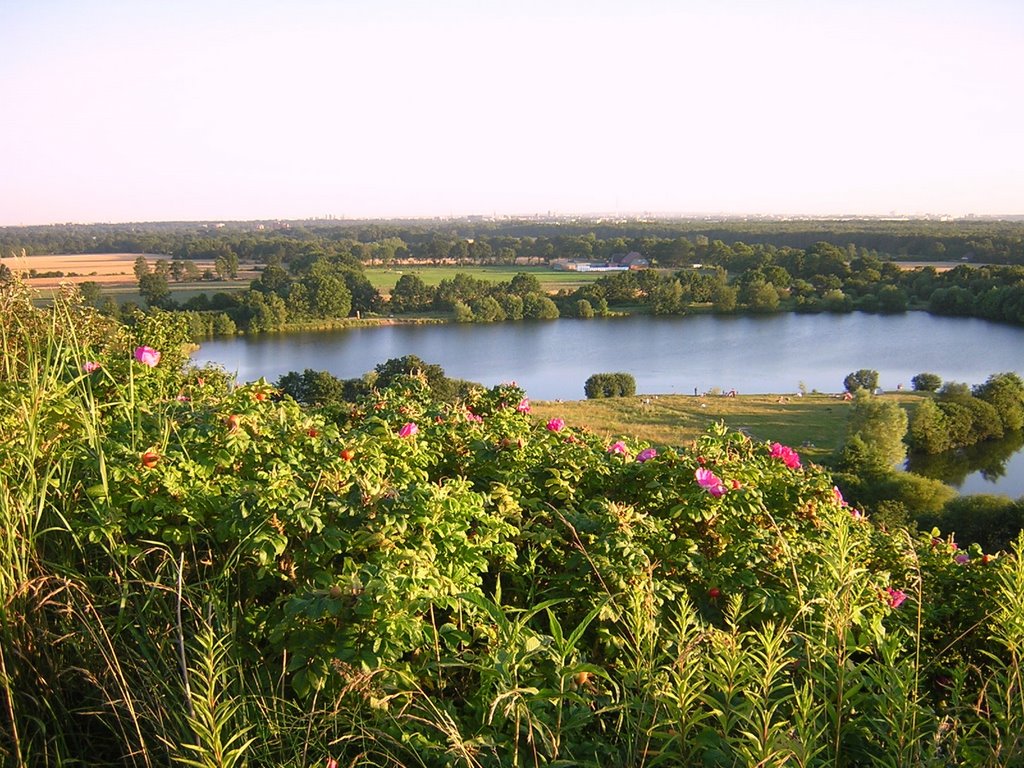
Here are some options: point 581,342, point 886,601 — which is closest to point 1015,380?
point 581,342

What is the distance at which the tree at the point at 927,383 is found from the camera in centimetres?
3162

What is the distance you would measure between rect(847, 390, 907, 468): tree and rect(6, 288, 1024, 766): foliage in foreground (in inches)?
763

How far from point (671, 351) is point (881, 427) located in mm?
22440

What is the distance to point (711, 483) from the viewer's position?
2410 millimetres

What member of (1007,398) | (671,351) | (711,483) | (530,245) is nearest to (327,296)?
(671,351)

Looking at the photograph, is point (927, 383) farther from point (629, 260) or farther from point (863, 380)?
point (629, 260)

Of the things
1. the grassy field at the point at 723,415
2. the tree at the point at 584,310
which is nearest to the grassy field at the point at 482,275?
the tree at the point at 584,310

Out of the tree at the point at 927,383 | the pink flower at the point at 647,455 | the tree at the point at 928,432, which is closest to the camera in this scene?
the pink flower at the point at 647,455

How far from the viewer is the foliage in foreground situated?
4.83 feet

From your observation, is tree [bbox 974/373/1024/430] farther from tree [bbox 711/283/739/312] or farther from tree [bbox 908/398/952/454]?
tree [bbox 711/283/739/312]

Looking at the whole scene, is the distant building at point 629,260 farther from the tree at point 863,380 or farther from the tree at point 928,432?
the tree at point 928,432

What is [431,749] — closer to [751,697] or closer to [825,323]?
[751,697]

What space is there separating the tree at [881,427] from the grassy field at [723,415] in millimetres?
741

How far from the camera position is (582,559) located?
7.11 ft
